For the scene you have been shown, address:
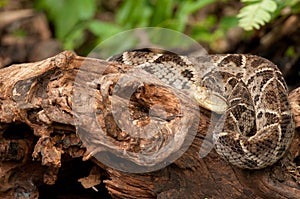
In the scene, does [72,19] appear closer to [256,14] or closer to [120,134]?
[256,14]

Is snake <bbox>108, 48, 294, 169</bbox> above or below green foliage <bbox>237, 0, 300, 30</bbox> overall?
below

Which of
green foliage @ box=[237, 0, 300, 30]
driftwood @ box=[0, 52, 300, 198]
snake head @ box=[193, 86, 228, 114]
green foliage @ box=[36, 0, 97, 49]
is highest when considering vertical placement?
green foliage @ box=[237, 0, 300, 30]

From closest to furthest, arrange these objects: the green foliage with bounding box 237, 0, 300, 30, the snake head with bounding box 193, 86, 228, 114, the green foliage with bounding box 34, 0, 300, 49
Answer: the snake head with bounding box 193, 86, 228, 114 < the green foliage with bounding box 237, 0, 300, 30 < the green foliage with bounding box 34, 0, 300, 49

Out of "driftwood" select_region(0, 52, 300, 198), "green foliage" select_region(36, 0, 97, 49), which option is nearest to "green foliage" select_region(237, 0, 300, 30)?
"driftwood" select_region(0, 52, 300, 198)

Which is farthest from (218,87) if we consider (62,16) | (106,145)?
(62,16)

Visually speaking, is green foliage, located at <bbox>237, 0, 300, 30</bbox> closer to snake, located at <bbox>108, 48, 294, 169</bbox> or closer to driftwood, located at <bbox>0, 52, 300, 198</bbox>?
snake, located at <bbox>108, 48, 294, 169</bbox>

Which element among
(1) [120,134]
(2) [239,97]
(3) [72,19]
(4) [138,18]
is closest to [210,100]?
(2) [239,97]
